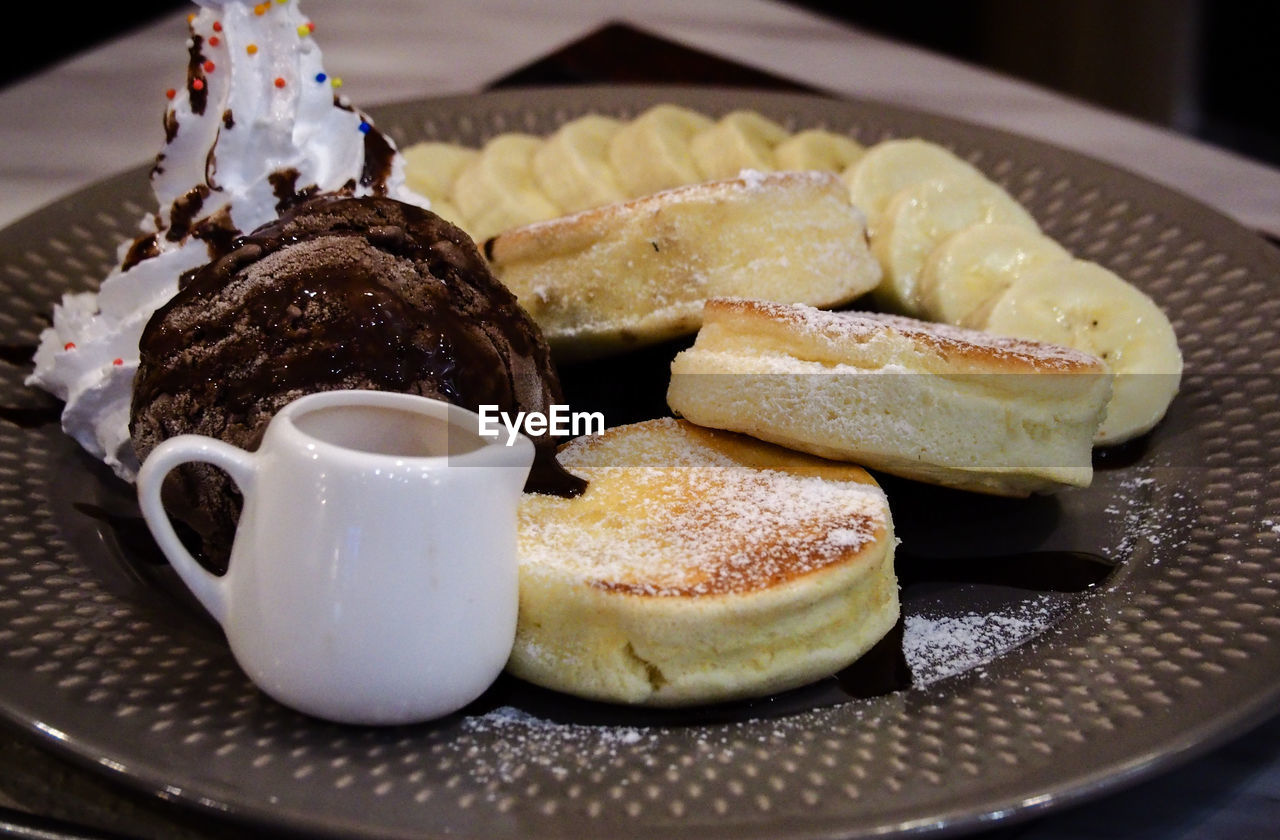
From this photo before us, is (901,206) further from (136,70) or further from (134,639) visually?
(136,70)

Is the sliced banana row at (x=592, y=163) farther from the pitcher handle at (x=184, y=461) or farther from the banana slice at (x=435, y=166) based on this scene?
the pitcher handle at (x=184, y=461)

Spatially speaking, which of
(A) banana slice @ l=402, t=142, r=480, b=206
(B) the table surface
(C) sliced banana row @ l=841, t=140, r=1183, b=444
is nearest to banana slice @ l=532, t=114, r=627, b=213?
(A) banana slice @ l=402, t=142, r=480, b=206

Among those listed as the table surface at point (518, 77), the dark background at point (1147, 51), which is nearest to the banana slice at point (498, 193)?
the table surface at point (518, 77)

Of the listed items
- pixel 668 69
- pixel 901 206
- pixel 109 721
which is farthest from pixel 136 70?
pixel 109 721

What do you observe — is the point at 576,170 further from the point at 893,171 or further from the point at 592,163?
the point at 893,171

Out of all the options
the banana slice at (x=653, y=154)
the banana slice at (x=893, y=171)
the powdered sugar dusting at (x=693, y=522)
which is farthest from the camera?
the banana slice at (x=653, y=154)

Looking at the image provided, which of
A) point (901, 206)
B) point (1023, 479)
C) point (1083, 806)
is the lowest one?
point (1083, 806)
